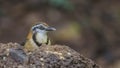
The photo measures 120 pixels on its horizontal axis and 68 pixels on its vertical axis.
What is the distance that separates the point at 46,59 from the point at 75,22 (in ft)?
27.6

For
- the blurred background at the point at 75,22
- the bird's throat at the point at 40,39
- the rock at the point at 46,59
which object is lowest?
the rock at the point at 46,59

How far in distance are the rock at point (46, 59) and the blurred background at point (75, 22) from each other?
22.6 feet

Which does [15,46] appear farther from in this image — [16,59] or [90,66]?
[90,66]

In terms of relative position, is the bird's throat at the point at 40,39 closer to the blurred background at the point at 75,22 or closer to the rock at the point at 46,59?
the rock at the point at 46,59

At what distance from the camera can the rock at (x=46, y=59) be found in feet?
16.0

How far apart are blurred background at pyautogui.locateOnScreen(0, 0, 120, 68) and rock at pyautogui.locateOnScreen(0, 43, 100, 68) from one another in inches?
271

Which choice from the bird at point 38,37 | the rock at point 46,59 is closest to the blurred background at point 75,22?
the bird at point 38,37

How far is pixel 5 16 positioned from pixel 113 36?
253 cm

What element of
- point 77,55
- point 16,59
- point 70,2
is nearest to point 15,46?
point 16,59

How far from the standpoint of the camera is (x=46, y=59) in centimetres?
491

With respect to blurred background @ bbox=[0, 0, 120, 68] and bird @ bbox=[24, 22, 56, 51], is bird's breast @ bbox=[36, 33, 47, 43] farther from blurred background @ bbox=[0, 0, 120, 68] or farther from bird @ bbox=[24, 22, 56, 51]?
blurred background @ bbox=[0, 0, 120, 68]

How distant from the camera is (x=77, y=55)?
16.6 feet

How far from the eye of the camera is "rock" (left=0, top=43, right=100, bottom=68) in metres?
4.88

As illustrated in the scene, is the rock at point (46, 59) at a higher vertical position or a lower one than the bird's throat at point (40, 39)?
lower
